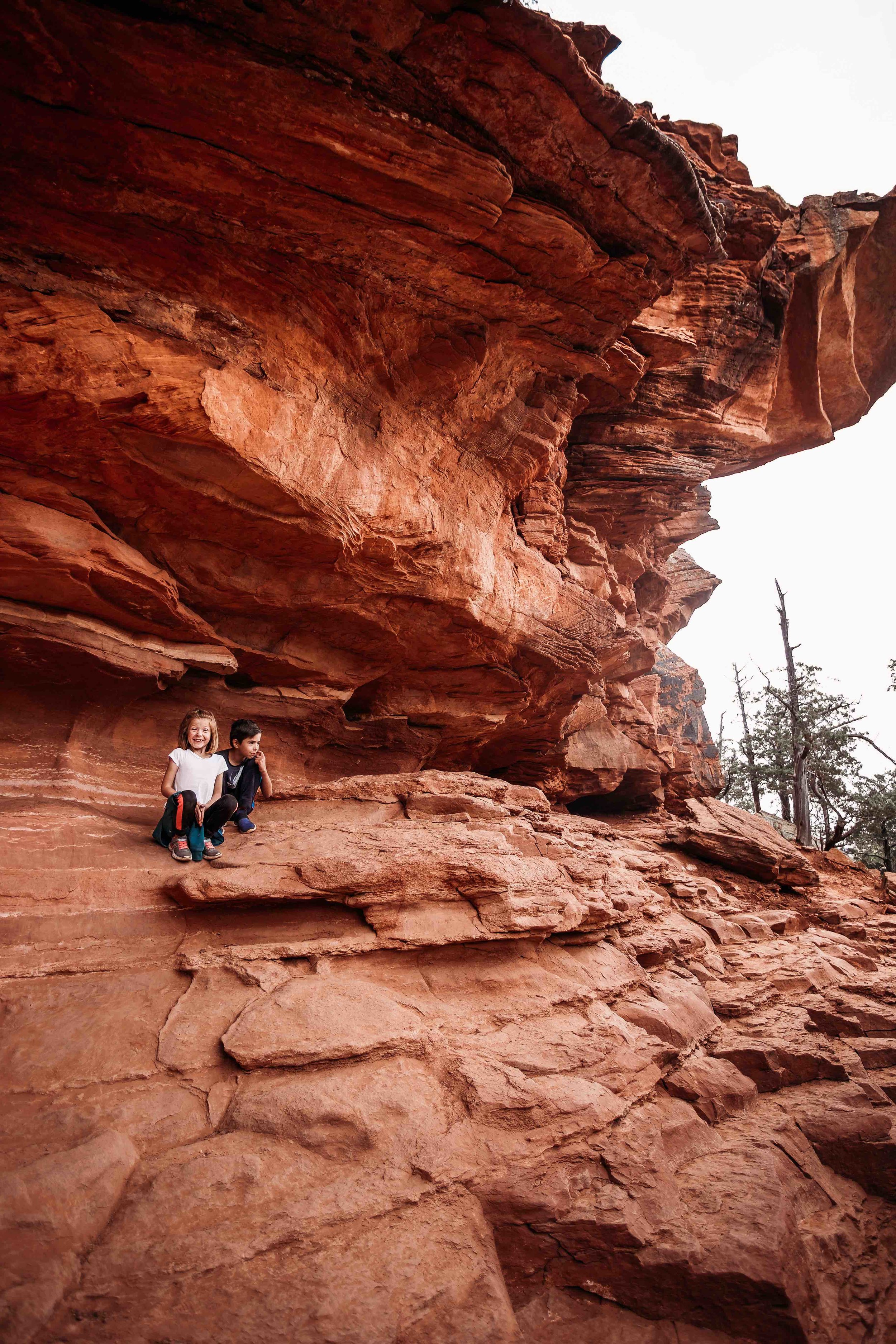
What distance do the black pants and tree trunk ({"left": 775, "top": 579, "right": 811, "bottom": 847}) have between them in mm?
17700

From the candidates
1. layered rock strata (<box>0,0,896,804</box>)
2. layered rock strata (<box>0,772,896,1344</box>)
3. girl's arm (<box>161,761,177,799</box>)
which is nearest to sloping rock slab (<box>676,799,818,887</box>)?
layered rock strata (<box>0,0,896,804</box>)

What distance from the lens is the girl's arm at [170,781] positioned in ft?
20.1

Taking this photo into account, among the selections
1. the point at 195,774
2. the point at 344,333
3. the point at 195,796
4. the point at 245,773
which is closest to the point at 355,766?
the point at 245,773

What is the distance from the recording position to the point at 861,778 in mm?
23656

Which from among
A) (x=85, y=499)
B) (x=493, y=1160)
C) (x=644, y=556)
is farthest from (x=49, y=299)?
(x=644, y=556)

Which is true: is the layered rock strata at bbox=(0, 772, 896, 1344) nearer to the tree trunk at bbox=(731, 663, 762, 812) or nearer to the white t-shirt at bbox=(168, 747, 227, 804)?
the white t-shirt at bbox=(168, 747, 227, 804)

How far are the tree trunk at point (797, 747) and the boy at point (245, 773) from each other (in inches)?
678

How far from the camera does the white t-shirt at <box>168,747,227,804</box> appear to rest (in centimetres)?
623

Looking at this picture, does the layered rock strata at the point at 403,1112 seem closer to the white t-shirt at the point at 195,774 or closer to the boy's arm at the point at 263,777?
the boy's arm at the point at 263,777

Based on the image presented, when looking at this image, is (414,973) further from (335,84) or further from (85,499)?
(335,84)

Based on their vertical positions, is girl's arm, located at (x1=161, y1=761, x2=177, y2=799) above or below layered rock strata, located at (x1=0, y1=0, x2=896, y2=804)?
below

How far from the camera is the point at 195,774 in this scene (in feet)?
20.8

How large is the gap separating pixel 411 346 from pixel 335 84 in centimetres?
273

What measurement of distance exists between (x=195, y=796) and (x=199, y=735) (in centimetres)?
70
